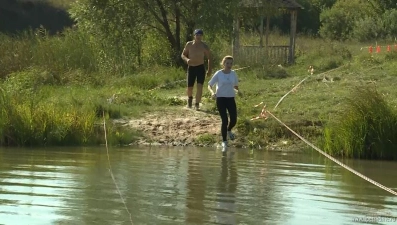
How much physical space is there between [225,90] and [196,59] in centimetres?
268

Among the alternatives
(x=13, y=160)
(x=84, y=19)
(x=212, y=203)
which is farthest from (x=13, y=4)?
(x=212, y=203)

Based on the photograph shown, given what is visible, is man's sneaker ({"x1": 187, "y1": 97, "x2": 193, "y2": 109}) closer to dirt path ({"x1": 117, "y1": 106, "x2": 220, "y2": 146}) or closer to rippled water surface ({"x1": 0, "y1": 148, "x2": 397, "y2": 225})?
dirt path ({"x1": 117, "y1": 106, "x2": 220, "y2": 146})

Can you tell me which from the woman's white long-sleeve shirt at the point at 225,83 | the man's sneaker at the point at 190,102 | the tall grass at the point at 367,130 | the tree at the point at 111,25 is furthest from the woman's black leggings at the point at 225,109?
the tree at the point at 111,25

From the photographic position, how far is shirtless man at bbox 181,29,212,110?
17047 mm

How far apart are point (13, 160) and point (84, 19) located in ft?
46.4

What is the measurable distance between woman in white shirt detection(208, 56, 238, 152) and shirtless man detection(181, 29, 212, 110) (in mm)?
2236

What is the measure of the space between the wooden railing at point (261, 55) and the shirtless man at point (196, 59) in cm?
932

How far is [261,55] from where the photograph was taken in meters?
29.2

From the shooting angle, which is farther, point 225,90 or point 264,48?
point 264,48

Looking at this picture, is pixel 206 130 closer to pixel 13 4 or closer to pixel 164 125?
pixel 164 125

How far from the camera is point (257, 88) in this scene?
67.4 ft

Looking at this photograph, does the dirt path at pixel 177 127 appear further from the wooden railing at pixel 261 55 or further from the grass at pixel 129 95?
the wooden railing at pixel 261 55

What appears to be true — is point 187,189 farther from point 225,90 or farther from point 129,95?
point 129,95

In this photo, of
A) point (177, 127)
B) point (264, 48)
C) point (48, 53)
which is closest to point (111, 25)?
point (48, 53)
